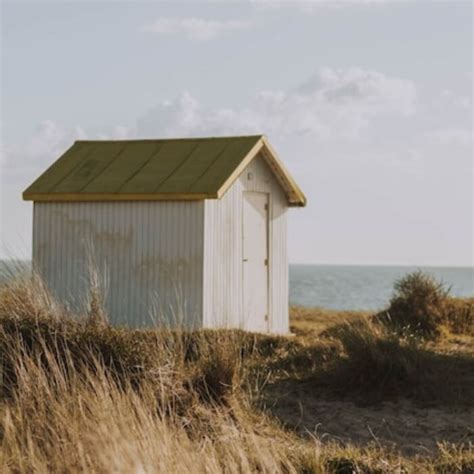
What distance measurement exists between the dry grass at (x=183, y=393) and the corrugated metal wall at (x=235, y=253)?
1.78 metres

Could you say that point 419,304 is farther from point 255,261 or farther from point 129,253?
point 129,253

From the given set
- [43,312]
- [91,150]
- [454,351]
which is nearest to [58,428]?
[43,312]

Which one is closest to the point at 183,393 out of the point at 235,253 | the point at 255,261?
the point at 235,253

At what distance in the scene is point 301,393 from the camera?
9812 millimetres

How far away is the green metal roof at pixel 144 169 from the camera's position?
45.2 feet

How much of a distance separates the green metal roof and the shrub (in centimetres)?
314

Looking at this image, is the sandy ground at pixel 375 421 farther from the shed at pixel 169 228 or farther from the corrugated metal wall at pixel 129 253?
the corrugated metal wall at pixel 129 253

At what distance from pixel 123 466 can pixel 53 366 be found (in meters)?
3.15

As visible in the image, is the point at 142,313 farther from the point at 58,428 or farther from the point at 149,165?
the point at 58,428

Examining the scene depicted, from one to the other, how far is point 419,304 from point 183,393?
7401 mm

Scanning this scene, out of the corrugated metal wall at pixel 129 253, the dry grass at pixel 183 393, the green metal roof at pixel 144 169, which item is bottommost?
the dry grass at pixel 183 393

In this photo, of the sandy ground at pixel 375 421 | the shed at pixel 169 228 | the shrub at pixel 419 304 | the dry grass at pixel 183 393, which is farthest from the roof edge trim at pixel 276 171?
the sandy ground at pixel 375 421

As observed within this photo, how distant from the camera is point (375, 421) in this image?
8961 millimetres

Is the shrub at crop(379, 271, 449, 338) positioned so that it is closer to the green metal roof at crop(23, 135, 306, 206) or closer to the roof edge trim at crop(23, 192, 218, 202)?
the green metal roof at crop(23, 135, 306, 206)
